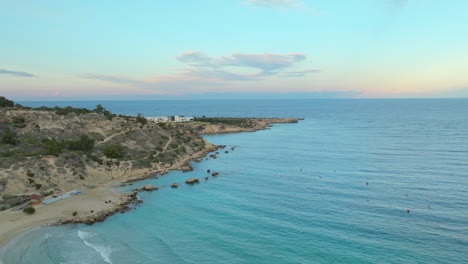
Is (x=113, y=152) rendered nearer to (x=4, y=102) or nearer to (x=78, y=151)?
(x=78, y=151)

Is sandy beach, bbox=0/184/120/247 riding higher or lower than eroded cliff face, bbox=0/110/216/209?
lower

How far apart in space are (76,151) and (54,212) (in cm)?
2296

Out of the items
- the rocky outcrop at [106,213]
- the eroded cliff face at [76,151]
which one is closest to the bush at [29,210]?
the eroded cliff face at [76,151]

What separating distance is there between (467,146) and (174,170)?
81.0 meters

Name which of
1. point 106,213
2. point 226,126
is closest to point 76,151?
point 106,213

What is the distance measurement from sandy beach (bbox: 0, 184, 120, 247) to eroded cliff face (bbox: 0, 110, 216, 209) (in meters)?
4.19

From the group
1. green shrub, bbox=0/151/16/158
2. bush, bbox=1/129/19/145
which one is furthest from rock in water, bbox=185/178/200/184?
bush, bbox=1/129/19/145

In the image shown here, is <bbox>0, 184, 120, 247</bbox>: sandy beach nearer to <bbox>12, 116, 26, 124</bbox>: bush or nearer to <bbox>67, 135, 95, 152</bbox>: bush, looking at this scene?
<bbox>67, 135, 95, 152</bbox>: bush

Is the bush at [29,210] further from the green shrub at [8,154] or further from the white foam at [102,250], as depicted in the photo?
the green shrub at [8,154]

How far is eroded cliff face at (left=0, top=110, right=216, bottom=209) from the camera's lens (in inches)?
1970

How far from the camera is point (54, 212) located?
41812 millimetres

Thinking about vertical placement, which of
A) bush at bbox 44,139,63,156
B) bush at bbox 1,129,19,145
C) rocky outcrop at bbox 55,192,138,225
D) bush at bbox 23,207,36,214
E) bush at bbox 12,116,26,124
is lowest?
rocky outcrop at bbox 55,192,138,225

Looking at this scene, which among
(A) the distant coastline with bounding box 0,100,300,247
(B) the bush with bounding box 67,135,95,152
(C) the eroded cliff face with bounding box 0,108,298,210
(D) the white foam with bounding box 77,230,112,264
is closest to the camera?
(D) the white foam with bounding box 77,230,112,264

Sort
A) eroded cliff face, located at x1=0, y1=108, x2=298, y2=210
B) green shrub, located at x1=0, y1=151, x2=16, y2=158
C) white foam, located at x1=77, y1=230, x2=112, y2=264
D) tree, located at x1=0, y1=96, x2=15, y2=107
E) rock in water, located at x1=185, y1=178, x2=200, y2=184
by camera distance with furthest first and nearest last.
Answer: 1. tree, located at x1=0, y1=96, x2=15, y2=107
2. rock in water, located at x1=185, y1=178, x2=200, y2=184
3. green shrub, located at x1=0, y1=151, x2=16, y2=158
4. eroded cliff face, located at x1=0, y1=108, x2=298, y2=210
5. white foam, located at x1=77, y1=230, x2=112, y2=264
